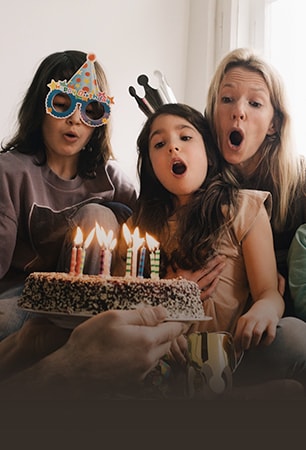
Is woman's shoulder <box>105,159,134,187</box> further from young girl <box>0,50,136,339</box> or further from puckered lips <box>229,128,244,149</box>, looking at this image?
puckered lips <box>229,128,244,149</box>

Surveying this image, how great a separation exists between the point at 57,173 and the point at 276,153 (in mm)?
423

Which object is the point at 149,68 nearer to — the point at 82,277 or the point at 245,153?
the point at 245,153

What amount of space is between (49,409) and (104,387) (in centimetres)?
8

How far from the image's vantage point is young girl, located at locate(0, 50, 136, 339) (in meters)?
0.98

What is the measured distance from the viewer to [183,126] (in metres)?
0.97

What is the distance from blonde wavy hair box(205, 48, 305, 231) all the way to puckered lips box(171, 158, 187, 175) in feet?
0.33

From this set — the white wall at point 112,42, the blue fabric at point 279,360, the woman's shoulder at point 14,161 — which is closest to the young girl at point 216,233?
the blue fabric at point 279,360

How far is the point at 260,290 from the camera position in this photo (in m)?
0.87

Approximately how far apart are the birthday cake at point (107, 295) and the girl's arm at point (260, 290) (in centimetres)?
9

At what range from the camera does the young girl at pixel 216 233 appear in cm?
80

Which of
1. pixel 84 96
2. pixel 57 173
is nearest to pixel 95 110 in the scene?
pixel 84 96

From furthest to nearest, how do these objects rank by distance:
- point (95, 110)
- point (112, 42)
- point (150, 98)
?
point (112, 42)
point (150, 98)
point (95, 110)

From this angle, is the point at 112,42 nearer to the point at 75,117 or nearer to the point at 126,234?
the point at 75,117

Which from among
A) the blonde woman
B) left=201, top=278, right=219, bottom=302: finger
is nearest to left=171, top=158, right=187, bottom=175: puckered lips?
the blonde woman
